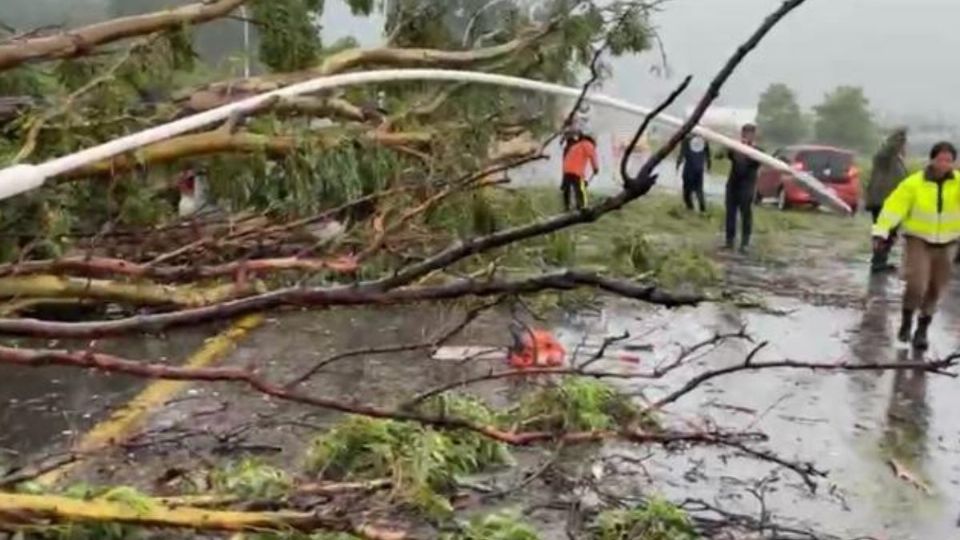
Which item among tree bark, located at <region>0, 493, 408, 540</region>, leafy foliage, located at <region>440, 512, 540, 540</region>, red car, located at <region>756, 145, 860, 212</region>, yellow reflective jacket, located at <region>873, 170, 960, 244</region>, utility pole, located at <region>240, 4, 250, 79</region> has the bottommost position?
red car, located at <region>756, 145, 860, 212</region>

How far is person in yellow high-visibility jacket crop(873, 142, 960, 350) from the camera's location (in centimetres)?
884

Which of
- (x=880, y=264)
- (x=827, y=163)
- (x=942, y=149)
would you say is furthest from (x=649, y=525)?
(x=827, y=163)

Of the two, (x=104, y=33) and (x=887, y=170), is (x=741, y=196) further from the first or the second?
(x=104, y=33)

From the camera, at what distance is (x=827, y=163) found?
23016mm

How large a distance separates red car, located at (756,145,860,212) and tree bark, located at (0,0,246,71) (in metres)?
14.9

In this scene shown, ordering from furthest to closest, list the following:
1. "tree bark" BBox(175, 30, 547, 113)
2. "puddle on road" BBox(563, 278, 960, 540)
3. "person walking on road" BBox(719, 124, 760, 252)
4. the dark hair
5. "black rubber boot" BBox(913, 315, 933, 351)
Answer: "person walking on road" BBox(719, 124, 760, 252) < "black rubber boot" BBox(913, 315, 933, 351) < the dark hair < "tree bark" BBox(175, 30, 547, 113) < "puddle on road" BBox(563, 278, 960, 540)

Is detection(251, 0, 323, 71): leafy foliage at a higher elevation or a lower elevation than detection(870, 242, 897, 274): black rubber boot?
higher

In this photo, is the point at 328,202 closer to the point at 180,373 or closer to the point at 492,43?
the point at 492,43

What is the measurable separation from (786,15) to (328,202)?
571cm

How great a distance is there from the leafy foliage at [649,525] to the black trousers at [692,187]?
560 inches

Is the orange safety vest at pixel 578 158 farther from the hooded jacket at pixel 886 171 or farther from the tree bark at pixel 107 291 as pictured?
the tree bark at pixel 107 291

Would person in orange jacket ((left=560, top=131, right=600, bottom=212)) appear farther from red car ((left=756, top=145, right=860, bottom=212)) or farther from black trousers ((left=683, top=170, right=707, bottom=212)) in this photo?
red car ((left=756, top=145, right=860, bottom=212))

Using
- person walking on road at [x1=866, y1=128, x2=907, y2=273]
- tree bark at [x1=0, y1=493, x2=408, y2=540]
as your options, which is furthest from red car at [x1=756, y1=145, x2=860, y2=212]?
tree bark at [x1=0, y1=493, x2=408, y2=540]

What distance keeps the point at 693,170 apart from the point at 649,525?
1422cm
